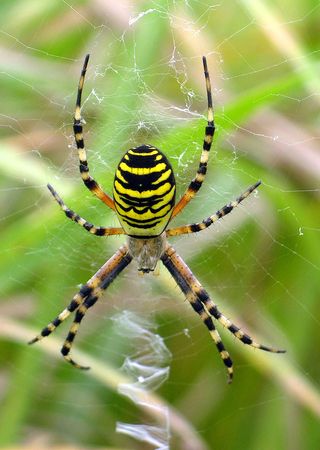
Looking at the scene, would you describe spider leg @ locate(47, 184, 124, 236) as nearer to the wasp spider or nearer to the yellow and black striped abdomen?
the wasp spider

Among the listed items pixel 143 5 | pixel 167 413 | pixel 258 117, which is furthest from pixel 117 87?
pixel 167 413

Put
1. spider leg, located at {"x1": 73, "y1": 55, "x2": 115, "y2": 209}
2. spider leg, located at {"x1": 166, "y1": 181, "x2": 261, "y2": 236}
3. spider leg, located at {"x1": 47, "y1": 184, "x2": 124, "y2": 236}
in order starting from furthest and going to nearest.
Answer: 1. spider leg, located at {"x1": 47, "y1": 184, "x2": 124, "y2": 236}
2. spider leg, located at {"x1": 166, "y1": 181, "x2": 261, "y2": 236}
3. spider leg, located at {"x1": 73, "y1": 55, "x2": 115, "y2": 209}

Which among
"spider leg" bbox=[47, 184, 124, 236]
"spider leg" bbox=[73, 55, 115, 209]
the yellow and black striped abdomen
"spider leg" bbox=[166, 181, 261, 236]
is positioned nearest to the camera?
the yellow and black striped abdomen

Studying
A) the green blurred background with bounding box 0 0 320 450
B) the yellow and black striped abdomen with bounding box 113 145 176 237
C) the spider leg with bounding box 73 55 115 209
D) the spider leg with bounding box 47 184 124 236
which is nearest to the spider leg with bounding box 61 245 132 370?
the green blurred background with bounding box 0 0 320 450

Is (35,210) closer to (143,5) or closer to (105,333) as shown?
(105,333)

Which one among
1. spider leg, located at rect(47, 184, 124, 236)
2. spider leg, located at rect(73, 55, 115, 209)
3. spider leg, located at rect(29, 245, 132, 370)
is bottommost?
spider leg, located at rect(29, 245, 132, 370)

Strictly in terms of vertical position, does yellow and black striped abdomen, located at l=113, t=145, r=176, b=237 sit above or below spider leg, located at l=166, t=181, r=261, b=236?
above

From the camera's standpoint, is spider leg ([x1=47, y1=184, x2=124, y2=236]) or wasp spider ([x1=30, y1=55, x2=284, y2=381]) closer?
wasp spider ([x1=30, y1=55, x2=284, y2=381])

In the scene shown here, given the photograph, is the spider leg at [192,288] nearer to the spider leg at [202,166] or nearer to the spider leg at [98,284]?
the spider leg at [98,284]
